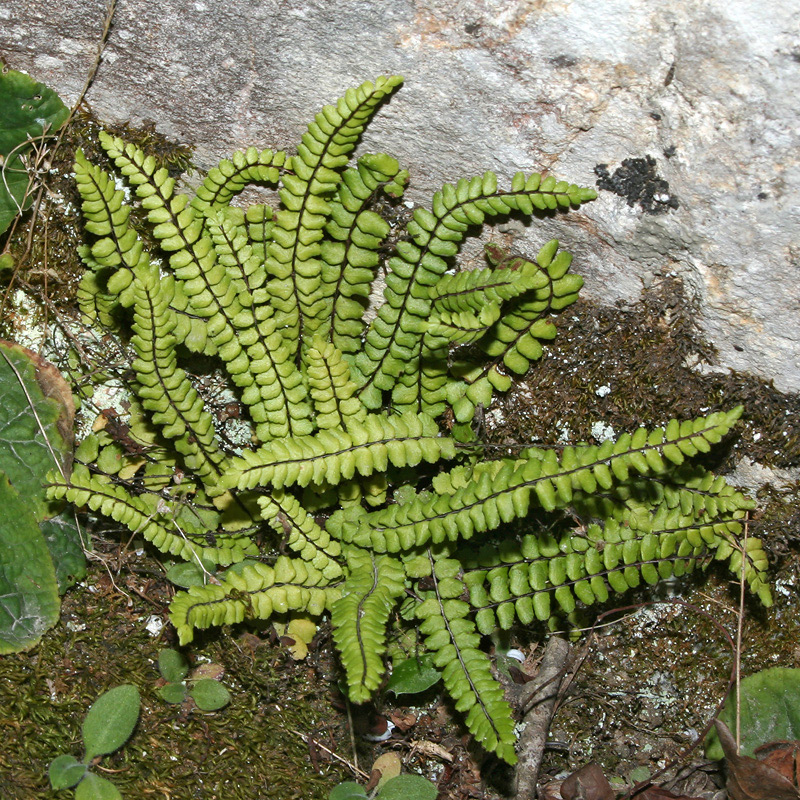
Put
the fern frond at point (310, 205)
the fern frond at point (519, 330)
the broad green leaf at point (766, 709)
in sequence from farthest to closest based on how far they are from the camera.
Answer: the broad green leaf at point (766, 709)
the fern frond at point (519, 330)
the fern frond at point (310, 205)

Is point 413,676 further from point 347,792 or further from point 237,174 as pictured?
point 237,174

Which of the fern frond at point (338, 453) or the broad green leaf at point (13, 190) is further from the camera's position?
the broad green leaf at point (13, 190)

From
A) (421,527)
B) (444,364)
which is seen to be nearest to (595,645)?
(421,527)

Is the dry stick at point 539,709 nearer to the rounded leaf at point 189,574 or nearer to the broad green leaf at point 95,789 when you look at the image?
the rounded leaf at point 189,574

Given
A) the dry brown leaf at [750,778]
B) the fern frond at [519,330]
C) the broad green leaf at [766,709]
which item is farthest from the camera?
the broad green leaf at [766,709]

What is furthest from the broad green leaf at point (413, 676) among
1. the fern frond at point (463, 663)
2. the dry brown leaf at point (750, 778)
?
the dry brown leaf at point (750, 778)

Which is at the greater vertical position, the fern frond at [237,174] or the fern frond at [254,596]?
the fern frond at [237,174]
